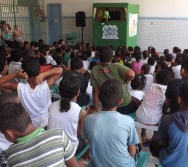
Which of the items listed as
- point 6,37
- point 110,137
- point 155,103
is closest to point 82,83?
point 155,103

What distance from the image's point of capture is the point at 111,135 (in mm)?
1363

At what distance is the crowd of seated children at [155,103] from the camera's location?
7.41 feet

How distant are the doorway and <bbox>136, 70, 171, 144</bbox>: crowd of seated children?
7913 mm

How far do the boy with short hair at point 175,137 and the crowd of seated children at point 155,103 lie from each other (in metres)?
0.73

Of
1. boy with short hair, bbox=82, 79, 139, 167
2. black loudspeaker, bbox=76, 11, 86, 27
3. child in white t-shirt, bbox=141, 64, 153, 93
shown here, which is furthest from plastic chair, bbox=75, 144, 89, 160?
black loudspeaker, bbox=76, 11, 86, 27

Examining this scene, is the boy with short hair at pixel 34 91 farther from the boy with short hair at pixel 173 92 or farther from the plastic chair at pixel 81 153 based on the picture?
the boy with short hair at pixel 173 92

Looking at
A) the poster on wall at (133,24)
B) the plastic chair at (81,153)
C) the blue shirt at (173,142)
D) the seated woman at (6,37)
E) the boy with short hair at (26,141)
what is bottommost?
the plastic chair at (81,153)

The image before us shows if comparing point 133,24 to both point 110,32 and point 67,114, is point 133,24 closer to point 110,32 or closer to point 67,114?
point 110,32

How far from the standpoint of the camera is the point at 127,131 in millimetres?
1383

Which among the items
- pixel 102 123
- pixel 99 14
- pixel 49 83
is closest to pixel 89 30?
pixel 99 14

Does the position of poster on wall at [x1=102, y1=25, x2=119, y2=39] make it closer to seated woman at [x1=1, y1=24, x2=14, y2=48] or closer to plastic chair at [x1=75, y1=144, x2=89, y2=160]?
seated woman at [x1=1, y1=24, x2=14, y2=48]

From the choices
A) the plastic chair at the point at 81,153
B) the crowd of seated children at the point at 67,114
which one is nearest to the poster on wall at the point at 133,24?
the crowd of seated children at the point at 67,114

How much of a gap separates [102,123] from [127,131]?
0.17m

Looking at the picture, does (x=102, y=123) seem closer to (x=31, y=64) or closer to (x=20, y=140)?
(x=20, y=140)
